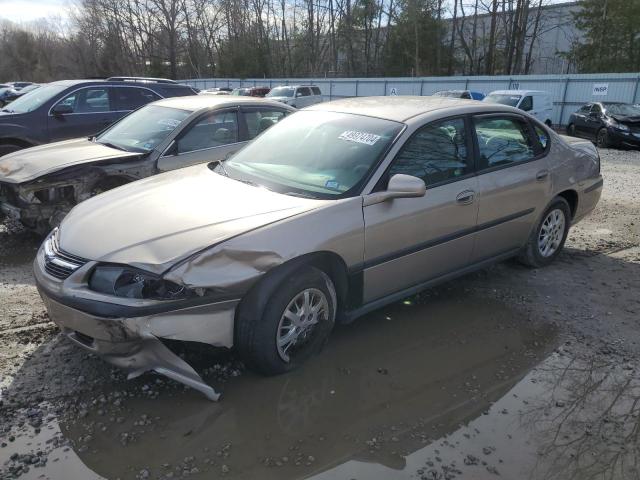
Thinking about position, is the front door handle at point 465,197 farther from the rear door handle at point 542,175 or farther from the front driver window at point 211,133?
the front driver window at point 211,133

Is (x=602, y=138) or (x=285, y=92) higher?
(x=285, y=92)

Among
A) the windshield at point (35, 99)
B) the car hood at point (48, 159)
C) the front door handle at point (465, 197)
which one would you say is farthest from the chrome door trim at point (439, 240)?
the windshield at point (35, 99)

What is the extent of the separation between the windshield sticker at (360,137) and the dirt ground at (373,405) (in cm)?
141

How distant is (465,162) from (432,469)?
2470 mm

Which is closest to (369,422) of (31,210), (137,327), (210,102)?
(137,327)

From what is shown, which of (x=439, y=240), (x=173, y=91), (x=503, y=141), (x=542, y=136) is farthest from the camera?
(x=173, y=91)

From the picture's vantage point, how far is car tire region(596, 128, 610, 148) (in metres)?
16.0

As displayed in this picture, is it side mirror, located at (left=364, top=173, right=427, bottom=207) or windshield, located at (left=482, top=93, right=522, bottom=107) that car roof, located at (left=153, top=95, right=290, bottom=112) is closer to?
side mirror, located at (left=364, top=173, right=427, bottom=207)

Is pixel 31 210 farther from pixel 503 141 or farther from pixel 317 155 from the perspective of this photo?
pixel 503 141

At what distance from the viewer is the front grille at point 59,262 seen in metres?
3.02

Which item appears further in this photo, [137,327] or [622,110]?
[622,110]

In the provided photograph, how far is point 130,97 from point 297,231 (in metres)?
6.82

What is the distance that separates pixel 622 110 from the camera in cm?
1623

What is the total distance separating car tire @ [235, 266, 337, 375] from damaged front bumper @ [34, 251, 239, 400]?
0.14 meters
